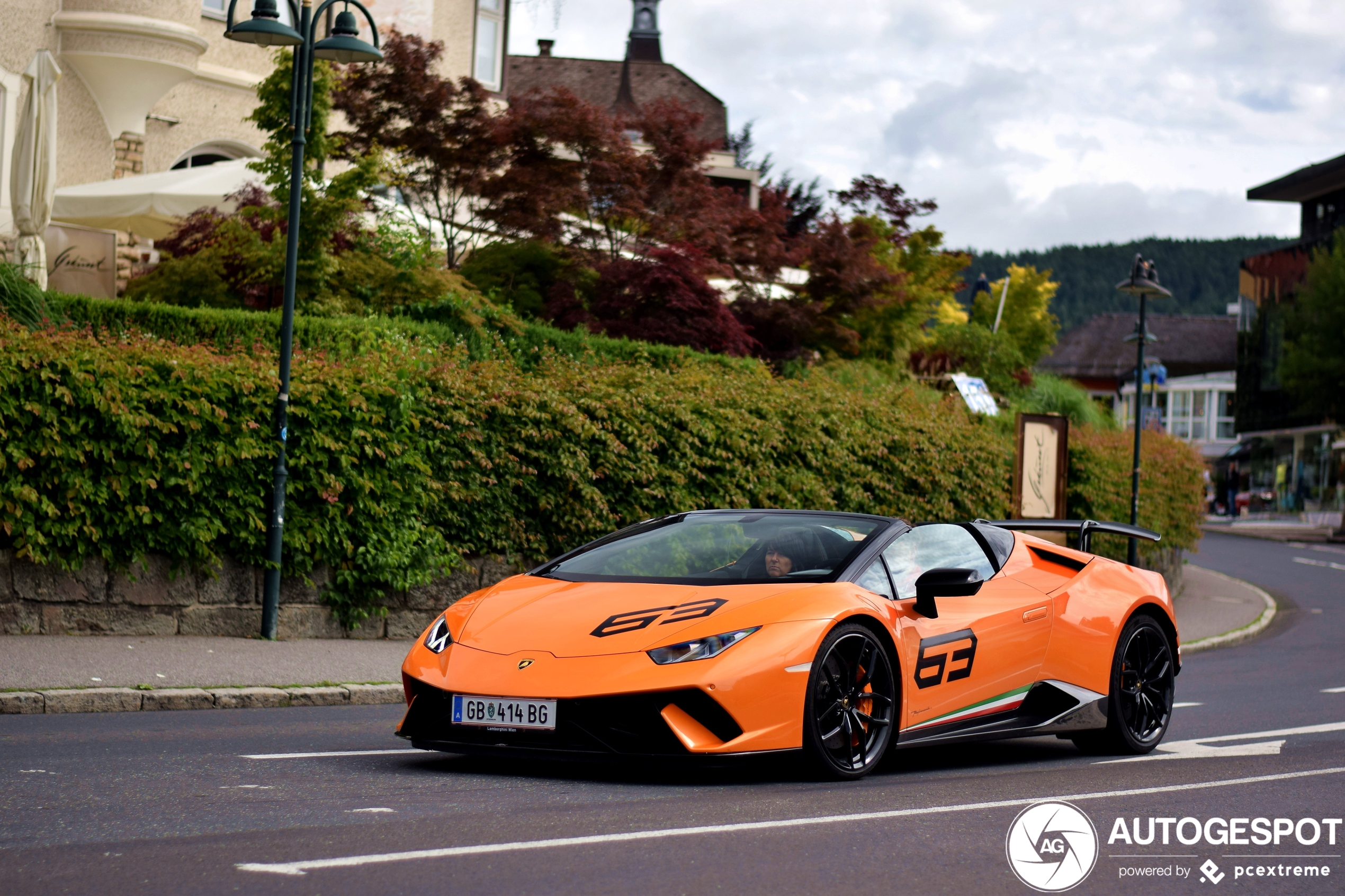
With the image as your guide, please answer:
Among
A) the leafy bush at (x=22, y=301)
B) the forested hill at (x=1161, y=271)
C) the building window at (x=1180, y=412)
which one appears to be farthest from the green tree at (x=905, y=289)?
the forested hill at (x=1161, y=271)

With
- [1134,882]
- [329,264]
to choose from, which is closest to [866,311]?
[329,264]

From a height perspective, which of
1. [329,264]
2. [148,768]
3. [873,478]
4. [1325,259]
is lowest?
[148,768]

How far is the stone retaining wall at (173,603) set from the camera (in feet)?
37.7

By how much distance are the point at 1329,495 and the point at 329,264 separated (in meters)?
58.6

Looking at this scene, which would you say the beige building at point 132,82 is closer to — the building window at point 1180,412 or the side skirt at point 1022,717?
the side skirt at point 1022,717

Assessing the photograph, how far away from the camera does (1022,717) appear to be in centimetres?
796

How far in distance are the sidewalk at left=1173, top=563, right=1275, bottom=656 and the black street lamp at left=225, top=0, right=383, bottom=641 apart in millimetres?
11006

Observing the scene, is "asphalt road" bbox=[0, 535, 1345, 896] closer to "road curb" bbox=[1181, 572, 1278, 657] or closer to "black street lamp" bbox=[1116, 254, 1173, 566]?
"road curb" bbox=[1181, 572, 1278, 657]

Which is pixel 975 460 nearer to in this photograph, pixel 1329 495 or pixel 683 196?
pixel 683 196

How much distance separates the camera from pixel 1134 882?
207 inches

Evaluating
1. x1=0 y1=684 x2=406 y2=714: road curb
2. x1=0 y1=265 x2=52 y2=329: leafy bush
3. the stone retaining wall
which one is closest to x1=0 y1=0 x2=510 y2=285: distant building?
x1=0 y1=265 x2=52 y2=329: leafy bush

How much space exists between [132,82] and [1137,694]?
19.4 meters

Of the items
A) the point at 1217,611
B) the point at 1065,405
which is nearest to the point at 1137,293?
the point at 1217,611

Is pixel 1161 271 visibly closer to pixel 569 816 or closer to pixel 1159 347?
pixel 1159 347
